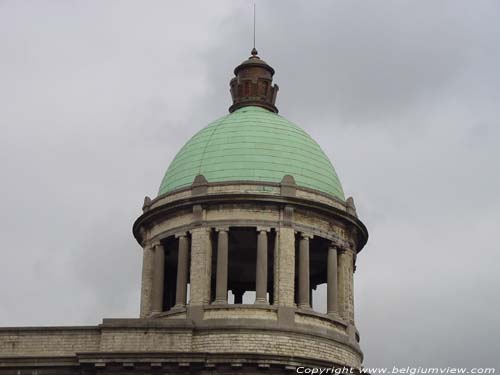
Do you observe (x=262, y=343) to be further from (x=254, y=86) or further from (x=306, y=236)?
(x=254, y=86)

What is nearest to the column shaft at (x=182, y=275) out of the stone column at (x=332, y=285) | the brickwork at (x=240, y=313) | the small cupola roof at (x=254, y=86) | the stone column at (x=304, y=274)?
the brickwork at (x=240, y=313)

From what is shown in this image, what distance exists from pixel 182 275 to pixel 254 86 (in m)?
10.8

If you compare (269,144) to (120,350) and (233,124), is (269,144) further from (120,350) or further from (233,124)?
(120,350)

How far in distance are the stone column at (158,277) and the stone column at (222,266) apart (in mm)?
3035

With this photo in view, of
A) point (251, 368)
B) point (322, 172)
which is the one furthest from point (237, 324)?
point (322, 172)

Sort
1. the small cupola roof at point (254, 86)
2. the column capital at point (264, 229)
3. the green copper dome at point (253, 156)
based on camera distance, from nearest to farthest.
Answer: the column capital at point (264, 229), the green copper dome at point (253, 156), the small cupola roof at point (254, 86)

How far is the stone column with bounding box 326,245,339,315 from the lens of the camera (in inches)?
1786

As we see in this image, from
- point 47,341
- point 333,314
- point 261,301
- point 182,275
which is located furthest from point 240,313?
point 47,341

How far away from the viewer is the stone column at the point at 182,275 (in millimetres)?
44769

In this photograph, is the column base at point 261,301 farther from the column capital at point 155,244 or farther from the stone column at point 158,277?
the column capital at point 155,244

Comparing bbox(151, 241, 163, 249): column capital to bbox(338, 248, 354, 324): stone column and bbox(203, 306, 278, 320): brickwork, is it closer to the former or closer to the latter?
bbox(203, 306, 278, 320): brickwork

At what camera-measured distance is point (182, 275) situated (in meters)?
44.8

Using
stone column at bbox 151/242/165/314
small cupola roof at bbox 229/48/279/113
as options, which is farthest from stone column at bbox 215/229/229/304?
small cupola roof at bbox 229/48/279/113

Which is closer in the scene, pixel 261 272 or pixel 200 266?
pixel 261 272
